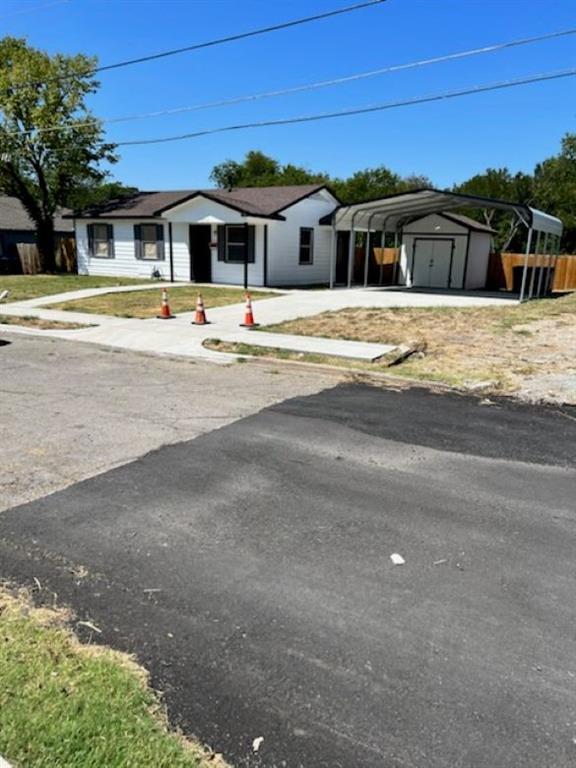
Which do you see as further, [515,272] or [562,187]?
[562,187]

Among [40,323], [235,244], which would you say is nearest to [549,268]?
[235,244]

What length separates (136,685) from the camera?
8.36ft

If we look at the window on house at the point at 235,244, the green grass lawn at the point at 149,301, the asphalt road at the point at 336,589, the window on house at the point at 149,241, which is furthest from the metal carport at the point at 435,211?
the asphalt road at the point at 336,589

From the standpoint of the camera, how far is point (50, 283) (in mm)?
23781

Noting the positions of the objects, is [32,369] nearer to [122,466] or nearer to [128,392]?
[128,392]

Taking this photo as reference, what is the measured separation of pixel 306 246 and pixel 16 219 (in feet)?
60.9

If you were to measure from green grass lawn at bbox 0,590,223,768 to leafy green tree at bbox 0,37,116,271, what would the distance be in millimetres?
27058

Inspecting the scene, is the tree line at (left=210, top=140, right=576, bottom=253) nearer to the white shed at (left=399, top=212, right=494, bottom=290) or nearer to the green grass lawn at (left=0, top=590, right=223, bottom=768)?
the white shed at (left=399, top=212, right=494, bottom=290)

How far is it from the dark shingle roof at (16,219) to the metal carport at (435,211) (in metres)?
16.6

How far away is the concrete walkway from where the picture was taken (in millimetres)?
11133

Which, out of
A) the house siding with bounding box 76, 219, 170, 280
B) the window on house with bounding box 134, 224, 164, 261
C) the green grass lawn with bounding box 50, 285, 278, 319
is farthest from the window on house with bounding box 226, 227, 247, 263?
the window on house with bounding box 134, 224, 164, 261

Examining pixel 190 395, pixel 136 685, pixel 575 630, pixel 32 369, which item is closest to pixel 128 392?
pixel 190 395

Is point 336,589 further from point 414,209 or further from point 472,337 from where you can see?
point 414,209

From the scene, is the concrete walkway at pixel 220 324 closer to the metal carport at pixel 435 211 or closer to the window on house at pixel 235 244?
the metal carport at pixel 435 211
